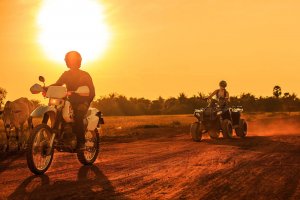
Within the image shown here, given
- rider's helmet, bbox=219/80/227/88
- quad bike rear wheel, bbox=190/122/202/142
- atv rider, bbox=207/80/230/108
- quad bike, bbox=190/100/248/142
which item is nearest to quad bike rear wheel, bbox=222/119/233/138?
quad bike, bbox=190/100/248/142

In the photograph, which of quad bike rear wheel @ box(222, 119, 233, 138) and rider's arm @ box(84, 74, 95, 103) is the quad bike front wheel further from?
rider's arm @ box(84, 74, 95, 103)

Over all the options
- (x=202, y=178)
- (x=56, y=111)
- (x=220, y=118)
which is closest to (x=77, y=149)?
(x=56, y=111)

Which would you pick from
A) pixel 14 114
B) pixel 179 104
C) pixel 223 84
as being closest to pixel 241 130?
pixel 223 84

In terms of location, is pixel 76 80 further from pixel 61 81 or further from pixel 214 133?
pixel 214 133

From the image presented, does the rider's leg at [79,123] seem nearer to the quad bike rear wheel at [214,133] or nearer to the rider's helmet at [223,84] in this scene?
the quad bike rear wheel at [214,133]

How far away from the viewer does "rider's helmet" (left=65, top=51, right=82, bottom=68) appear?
387 inches

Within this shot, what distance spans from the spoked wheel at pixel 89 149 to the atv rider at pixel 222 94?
9.74 metres

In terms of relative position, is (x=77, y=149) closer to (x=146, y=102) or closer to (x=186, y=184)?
(x=186, y=184)

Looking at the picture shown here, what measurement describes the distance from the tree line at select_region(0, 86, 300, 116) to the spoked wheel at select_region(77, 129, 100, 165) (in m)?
52.6

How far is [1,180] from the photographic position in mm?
8289

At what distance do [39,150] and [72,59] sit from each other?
2.07 meters

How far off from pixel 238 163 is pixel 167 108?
195 ft

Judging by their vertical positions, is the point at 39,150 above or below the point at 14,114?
below

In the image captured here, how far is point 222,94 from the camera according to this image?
64.2 feet
